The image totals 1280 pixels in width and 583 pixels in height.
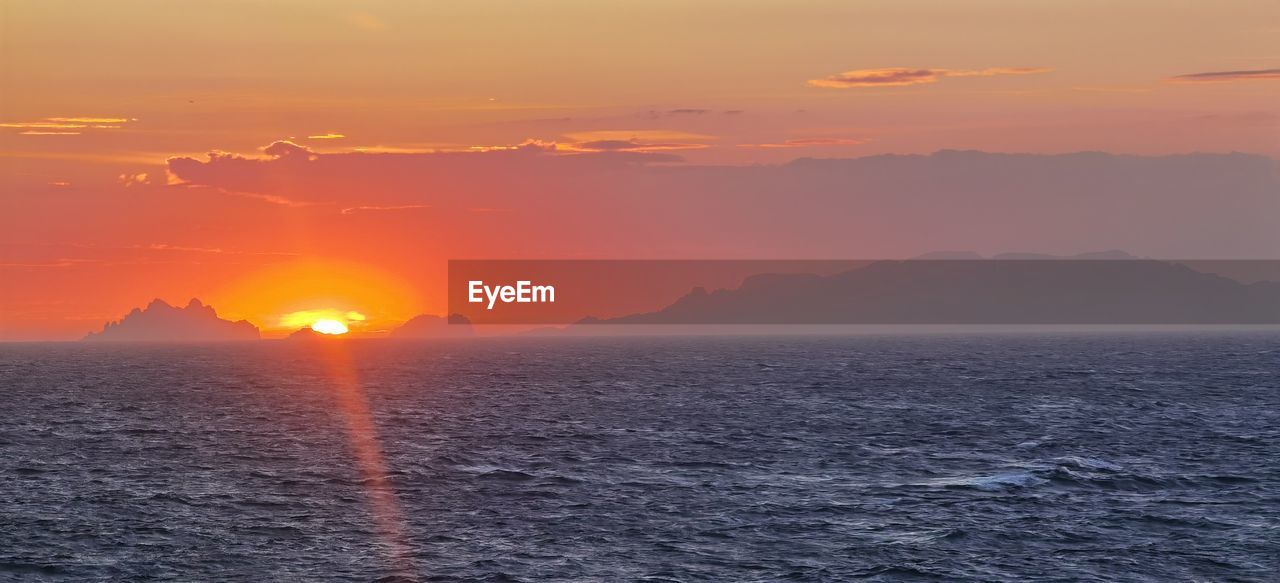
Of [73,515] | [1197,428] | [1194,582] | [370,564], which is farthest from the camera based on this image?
[1197,428]

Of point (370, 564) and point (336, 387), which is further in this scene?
point (336, 387)

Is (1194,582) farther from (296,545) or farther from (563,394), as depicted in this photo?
(563,394)

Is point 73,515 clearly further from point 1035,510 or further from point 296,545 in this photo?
point 1035,510

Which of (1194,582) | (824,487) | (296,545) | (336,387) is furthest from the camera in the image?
(336,387)

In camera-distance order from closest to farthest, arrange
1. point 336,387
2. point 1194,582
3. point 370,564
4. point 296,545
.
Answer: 1. point 1194,582
2. point 370,564
3. point 296,545
4. point 336,387

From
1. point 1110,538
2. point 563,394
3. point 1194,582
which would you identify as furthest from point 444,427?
point 1194,582

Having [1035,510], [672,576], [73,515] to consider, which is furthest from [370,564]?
[1035,510]
